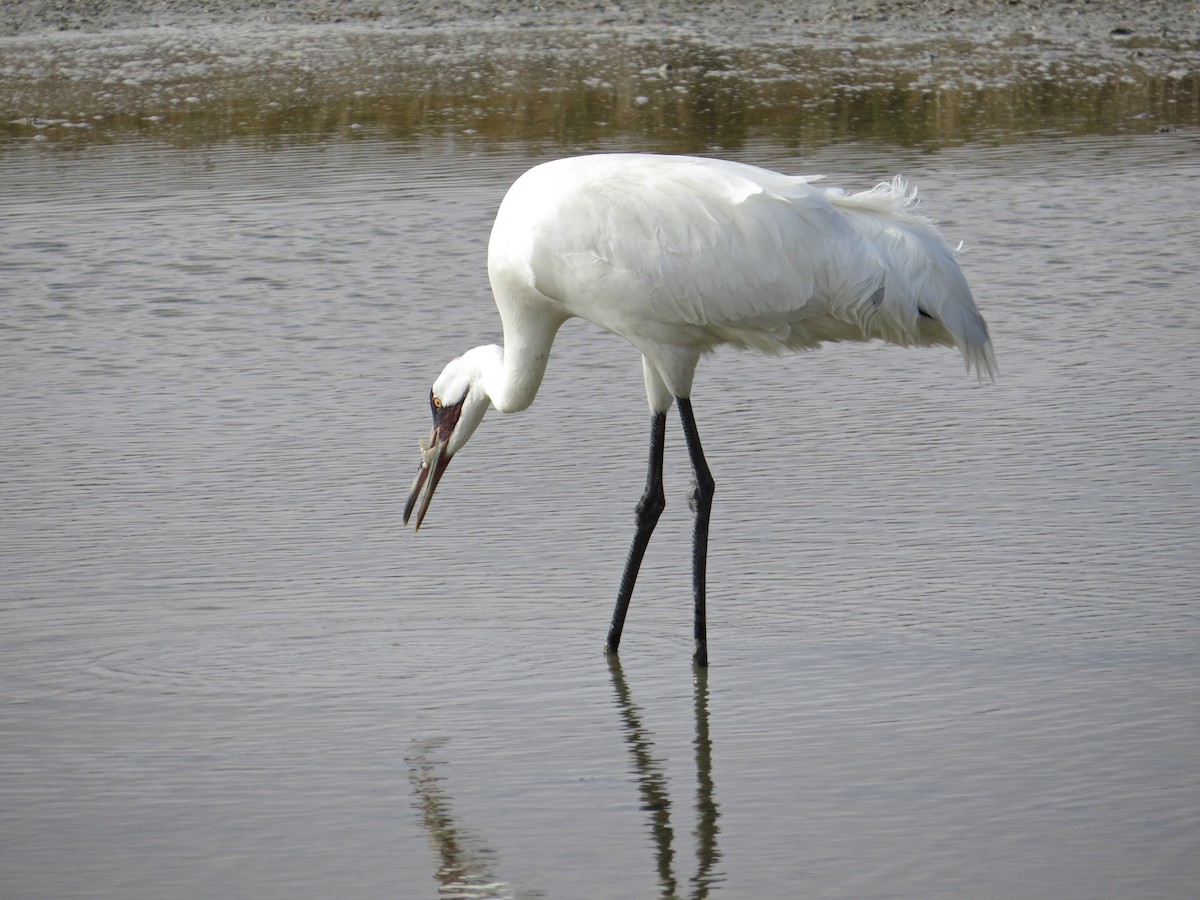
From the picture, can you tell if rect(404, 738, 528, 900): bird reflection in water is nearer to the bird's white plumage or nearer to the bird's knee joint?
the bird's knee joint

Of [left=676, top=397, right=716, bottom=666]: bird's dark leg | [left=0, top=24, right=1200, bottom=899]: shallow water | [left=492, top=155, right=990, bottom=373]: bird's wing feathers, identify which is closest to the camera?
[left=0, top=24, right=1200, bottom=899]: shallow water

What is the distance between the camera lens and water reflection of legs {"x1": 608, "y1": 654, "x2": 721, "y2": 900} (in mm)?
3812

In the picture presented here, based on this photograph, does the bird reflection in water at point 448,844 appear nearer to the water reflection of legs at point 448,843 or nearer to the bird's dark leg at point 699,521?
the water reflection of legs at point 448,843

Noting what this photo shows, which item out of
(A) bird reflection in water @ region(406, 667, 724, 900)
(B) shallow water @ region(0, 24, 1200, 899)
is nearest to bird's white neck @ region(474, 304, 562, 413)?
(B) shallow water @ region(0, 24, 1200, 899)

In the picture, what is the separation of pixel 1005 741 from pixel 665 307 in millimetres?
1437

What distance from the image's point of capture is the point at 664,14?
1941 centimetres

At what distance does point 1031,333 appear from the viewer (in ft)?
25.8

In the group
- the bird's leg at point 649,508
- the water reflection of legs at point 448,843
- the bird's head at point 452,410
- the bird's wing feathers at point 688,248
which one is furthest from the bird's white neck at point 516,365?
the water reflection of legs at point 448,843

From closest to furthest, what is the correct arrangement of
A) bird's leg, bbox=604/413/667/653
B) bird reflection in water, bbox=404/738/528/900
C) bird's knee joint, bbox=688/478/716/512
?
bird reflection in water, bbox=404/738/528/900 < bird's leg, bbox=604/413/667/653 < bird's knee joint, bbox=688/478/716/512

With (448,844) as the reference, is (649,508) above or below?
above

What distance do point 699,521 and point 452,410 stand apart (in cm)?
74

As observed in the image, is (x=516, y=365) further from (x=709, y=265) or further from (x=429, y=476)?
(x=709, y=265)

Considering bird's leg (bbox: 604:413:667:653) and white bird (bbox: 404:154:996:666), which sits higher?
white bird (bbox: 404:154:996:666)

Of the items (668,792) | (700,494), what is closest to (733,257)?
(700,494)
